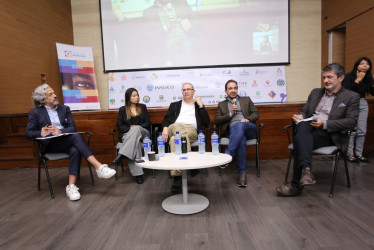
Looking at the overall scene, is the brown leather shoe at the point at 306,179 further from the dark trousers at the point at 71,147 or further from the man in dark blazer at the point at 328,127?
the dark trousers at the point at 71,147

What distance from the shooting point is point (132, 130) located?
111 inches

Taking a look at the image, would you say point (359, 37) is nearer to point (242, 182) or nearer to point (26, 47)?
point (242, 182)

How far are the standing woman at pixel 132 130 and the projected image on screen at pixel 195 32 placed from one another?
1.46 m

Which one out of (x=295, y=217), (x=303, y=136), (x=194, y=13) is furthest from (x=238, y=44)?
(x=295, y=217)

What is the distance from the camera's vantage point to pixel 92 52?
4320 mm

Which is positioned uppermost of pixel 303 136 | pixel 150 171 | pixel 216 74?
pixel 216 74

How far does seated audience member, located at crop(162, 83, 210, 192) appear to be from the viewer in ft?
9.02

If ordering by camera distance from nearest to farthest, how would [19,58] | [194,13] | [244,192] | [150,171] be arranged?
[244,192], [150,171], [19,58], [194,13]

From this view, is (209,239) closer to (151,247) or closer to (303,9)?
(151,247)

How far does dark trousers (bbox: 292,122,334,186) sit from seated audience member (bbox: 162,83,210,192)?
1113 mm

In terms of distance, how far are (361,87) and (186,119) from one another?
7.69 feet

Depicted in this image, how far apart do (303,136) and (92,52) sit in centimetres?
387

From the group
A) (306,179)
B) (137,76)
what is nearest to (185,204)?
(306,179)

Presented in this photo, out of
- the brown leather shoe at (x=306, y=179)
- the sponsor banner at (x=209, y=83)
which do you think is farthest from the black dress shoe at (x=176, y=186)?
the sponsor banner at (x=209, y=83)
